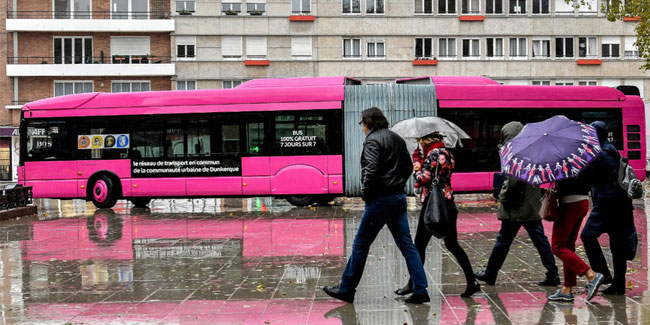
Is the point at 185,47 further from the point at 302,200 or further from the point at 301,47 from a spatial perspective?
the point at 302,200

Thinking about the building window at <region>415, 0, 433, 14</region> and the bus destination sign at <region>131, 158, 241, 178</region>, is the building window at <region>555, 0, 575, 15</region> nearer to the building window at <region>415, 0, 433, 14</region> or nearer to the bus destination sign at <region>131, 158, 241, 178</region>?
the building window at <region>415, 0, 433, 14</region>

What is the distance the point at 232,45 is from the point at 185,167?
26284 mm

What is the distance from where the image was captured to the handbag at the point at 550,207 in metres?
7.21

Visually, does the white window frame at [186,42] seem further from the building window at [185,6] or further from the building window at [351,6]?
the building window at [351,6]

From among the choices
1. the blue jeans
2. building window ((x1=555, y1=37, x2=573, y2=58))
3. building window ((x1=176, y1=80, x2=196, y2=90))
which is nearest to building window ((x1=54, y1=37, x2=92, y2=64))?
building window ((x1=176, y1=80, x2=196, y2=90))

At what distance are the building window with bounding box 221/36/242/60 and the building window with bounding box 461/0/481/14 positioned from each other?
13.8 m

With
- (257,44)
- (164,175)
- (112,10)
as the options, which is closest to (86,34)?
(112,10)

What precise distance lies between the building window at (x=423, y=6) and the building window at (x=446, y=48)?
1975mm

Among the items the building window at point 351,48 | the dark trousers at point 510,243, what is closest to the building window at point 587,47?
the building window at point 351,48

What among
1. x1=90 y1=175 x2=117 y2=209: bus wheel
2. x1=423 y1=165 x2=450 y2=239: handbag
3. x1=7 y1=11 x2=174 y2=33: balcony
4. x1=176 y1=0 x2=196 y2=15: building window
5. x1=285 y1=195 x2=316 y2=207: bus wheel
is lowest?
x1=285 y1=195 x2=316 y2=207: bus wheel

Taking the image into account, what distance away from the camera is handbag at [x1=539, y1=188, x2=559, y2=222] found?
23.7 ft

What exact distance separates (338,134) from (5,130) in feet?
106

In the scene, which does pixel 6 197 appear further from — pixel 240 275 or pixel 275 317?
pixel 275 317

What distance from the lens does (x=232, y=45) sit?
149 feet
